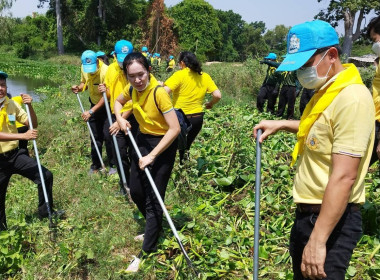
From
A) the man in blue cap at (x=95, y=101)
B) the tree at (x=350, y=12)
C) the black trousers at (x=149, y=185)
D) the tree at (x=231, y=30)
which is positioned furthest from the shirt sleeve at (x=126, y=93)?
the tree at (x=231, y=30)

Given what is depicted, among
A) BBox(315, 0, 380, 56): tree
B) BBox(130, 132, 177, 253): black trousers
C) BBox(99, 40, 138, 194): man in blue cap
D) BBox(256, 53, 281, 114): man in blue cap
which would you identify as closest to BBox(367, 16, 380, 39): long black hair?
BBox(130, 132, 177, 253): black trousers

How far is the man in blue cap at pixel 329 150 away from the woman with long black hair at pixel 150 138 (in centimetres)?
126

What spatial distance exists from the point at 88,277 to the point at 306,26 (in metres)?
2.64

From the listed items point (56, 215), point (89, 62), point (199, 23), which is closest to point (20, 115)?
point (56, 215)

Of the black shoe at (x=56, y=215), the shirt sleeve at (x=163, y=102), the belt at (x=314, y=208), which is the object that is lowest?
the black shoe at (x=56, y=215)

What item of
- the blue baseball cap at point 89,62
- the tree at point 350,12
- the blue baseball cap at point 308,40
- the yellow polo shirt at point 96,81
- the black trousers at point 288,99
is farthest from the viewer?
the tree at point 350,12

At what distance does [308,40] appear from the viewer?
152 cm

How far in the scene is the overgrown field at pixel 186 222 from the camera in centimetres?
290

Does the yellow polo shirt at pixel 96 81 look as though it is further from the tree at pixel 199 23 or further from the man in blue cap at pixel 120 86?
the tree at pixel 199 23

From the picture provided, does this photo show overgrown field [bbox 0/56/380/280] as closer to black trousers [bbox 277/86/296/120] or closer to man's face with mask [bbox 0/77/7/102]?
man's face with mask [bbox 0/77/7/102]

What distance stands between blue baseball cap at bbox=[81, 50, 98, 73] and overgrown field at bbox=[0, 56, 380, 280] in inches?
61.8

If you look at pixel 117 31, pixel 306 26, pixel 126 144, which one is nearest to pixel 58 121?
pixel 126 144

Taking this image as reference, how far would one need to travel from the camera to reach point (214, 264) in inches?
114

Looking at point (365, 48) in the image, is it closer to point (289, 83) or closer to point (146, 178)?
point (289, 83)
